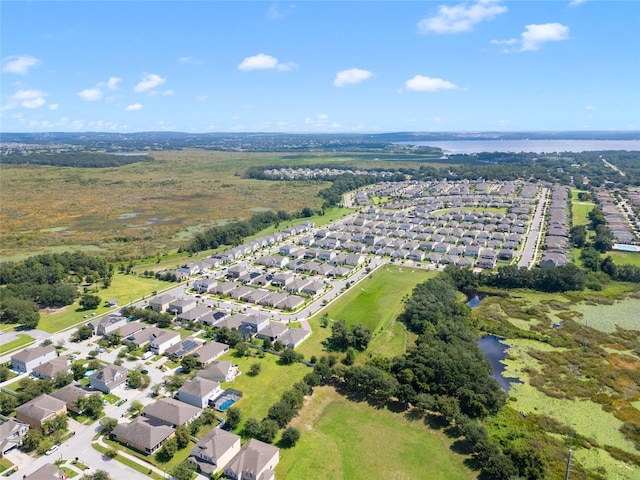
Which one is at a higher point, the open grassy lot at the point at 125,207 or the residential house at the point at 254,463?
the open grassy lot at the point at 125,207

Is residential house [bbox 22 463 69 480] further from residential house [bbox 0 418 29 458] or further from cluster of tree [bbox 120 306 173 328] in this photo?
cluster of tree [bbox 120 306 173 328]

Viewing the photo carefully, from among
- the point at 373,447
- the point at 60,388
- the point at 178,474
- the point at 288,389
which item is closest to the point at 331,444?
the point at 373,447

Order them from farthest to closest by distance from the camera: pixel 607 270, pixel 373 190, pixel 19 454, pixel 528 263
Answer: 1. pixel 373 190
2. pixel 528 263
3. pixel 607 270
4. pixel 19 454

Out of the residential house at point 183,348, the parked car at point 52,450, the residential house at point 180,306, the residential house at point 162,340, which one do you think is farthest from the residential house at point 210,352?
the parked car at point 52,450

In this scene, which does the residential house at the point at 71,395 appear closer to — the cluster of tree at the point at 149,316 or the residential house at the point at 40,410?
the residential house at the point at 40,410

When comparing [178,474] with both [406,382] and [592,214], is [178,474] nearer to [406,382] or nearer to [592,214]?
[406,382]

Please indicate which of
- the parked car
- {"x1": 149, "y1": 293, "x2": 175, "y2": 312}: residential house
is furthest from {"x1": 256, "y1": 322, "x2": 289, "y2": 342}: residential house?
the parked car

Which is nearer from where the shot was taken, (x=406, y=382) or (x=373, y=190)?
(x=406, y=382)

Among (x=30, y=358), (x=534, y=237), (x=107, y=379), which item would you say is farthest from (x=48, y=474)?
(x=534, y=237)
